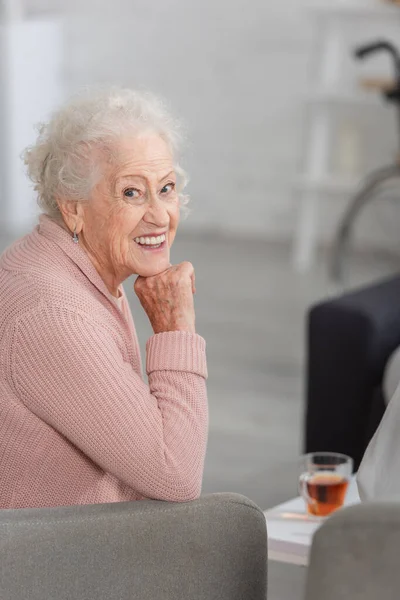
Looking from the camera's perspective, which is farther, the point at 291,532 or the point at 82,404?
the point at 291,532

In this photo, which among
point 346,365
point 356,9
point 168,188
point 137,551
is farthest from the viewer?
point 356,9

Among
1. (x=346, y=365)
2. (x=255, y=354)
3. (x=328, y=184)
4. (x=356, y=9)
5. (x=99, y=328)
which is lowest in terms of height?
(x=255, y=354)

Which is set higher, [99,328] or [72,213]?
[72,213]

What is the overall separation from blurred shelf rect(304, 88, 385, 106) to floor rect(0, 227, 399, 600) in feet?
2.69

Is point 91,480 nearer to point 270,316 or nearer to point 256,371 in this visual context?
point 256,371

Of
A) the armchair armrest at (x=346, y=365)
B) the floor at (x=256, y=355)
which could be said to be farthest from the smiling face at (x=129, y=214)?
the armchair armrest at (x=346, y=365)

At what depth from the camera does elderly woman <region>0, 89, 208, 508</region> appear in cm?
156

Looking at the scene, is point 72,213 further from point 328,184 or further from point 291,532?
point 328,184

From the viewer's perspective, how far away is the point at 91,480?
64.1 inches

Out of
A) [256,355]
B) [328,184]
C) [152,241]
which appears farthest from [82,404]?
[328,184]

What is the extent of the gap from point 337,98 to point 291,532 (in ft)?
13.7

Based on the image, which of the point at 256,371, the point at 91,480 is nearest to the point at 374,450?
the point at 91,480

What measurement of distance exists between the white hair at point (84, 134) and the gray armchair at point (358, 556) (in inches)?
33.2

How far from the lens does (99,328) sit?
1615mm
